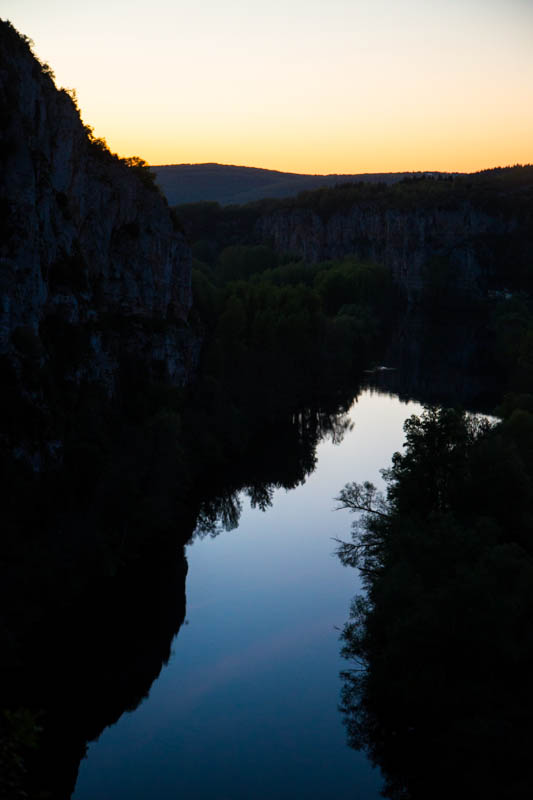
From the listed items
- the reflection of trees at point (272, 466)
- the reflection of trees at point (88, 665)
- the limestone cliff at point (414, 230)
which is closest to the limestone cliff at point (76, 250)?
the reflection of trees at point (272, 466)

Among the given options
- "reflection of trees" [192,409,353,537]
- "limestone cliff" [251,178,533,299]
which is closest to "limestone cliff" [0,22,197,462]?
"reflection of trees" [192,409,353,537]

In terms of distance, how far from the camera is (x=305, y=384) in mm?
71625

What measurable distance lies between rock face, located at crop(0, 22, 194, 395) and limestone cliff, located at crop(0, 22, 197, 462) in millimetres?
56

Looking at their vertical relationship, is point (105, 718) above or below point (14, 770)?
below

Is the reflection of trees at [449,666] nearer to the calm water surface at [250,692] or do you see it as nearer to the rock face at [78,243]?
the calm water surface at [250,692]

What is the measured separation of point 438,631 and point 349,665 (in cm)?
688

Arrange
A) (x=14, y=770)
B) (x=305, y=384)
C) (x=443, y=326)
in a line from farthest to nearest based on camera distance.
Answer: (x=443, y=326), (x=305, y=384), (x=14, y=770)

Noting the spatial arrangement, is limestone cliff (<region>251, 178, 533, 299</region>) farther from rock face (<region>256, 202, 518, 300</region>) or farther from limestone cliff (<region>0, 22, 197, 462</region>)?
limestone cliff (<region>0, 22, 197, 462</region>)

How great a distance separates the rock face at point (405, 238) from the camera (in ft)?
→ 507

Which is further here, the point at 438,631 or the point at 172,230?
the point at 172,230

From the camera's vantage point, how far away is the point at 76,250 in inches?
1594

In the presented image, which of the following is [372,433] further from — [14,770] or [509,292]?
[509,292]

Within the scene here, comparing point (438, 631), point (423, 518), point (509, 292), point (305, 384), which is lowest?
point (438, 631)

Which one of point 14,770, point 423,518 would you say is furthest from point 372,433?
point 14,770
